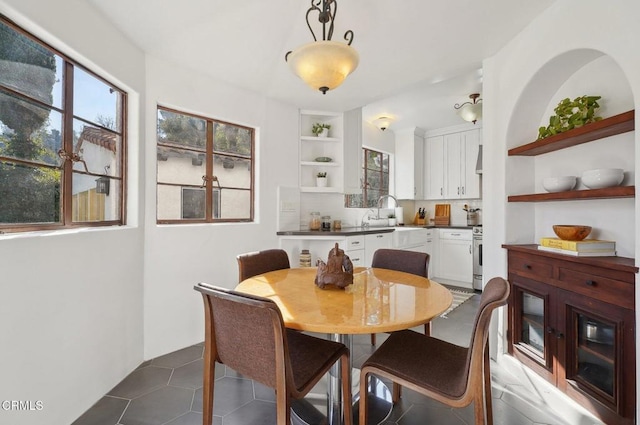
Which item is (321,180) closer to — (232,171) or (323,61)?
(232,171)

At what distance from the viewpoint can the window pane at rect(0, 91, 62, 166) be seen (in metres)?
1.38

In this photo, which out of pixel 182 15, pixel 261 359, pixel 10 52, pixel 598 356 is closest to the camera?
pixel 261 359

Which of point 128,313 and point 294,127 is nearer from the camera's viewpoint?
point 128,313

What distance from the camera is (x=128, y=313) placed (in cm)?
215

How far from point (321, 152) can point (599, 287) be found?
291 cm

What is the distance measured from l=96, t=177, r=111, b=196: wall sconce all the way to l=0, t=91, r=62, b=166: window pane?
34cm

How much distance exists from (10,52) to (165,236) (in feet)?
4.61

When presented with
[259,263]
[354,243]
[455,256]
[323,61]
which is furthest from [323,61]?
[455,256]

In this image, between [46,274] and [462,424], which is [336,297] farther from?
[46,274]

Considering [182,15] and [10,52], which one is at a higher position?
[182,15]

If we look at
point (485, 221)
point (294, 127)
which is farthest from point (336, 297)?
point (294, 127)

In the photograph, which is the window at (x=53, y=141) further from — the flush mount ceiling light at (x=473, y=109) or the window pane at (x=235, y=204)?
the flush mount ceiling light at (x=473, y=109)

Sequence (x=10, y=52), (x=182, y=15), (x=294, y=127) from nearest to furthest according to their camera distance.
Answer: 1. (x=10, y=52)
2. (x=182, y=15)
3. (x=294, y=127)

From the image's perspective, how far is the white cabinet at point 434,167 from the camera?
508 cm
